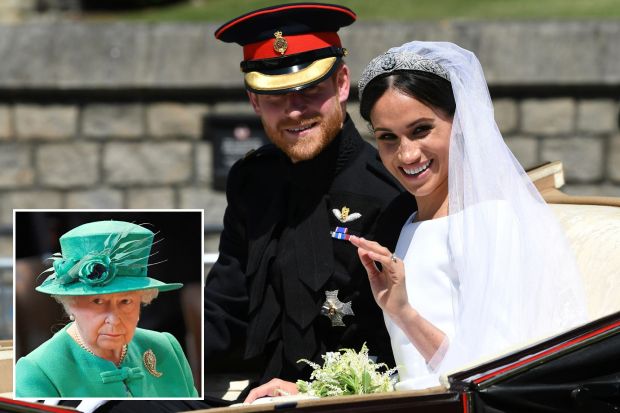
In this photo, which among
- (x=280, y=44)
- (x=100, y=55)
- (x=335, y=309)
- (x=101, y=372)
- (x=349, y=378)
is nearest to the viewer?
(x=349, y=378)

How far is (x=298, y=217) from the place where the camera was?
3.84 m

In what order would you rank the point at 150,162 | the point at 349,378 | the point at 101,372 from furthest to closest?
the point at 150,162 → the point at 101,372 → the point at 349,378

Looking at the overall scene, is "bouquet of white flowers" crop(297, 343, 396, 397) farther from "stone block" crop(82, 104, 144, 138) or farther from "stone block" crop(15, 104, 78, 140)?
"stone block" crop(15, 104, 78, 140)

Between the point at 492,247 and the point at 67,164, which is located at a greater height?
the point at 67,164

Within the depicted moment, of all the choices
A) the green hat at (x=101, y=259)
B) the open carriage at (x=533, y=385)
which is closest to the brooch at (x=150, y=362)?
the green hat at (x=101, y=259)

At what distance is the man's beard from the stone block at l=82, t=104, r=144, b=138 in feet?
14.2

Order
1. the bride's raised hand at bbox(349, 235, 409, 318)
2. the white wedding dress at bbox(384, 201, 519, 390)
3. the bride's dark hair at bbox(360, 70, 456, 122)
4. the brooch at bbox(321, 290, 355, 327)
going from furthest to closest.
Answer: the brooch at bbox(321, 290, 355, 327) → the bride's dark hair at bbox(360, 70, 456, 122) → the white wedding dress at bbox(384, 201, 519, 390) → the bride's raised hand at bbox(349, 235, 409, 318)

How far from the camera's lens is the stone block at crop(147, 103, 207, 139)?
314 inches

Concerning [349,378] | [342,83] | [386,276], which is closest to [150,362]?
[349,378]

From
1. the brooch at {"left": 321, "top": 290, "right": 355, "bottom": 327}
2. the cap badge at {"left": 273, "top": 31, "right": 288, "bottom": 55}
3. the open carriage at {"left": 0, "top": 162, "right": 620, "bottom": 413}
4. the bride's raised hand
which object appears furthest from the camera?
the cap badge at {"left": 273, "top": 31, "right": 288, "bottom": 55}

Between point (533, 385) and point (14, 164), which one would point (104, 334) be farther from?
point (14, 164)

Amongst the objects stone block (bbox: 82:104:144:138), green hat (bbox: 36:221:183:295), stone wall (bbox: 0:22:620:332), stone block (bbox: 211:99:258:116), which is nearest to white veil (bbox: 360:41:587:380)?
green hat (bbox: 36:221:183:295)

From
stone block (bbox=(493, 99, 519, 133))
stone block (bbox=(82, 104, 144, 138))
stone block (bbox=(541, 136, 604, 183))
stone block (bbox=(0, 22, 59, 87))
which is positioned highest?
stone block (bbox=(0, 22, 59, 87))

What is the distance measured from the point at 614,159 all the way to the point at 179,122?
2820 mm
